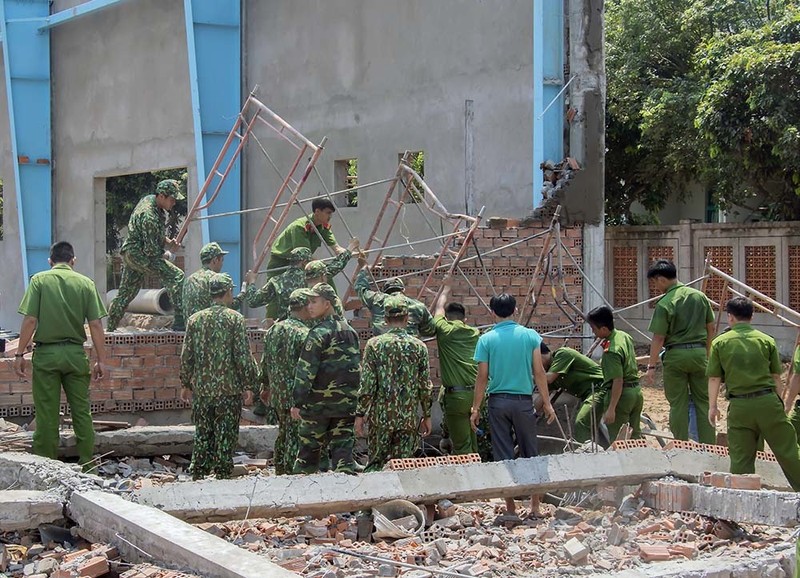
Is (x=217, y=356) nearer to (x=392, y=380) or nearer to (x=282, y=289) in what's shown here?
(x=392, y=380)

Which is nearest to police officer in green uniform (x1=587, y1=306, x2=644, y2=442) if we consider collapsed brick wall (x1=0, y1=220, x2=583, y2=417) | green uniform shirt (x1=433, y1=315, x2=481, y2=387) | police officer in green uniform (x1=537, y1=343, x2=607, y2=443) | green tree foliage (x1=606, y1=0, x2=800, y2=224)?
police officer in green uniform (x1=537, y1=343, x2=607, y2=443)

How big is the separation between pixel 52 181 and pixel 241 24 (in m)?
5.99

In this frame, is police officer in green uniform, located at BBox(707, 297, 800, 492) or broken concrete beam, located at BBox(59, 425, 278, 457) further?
broken concrete beam, located at BBox(59, 425, 278, 457)

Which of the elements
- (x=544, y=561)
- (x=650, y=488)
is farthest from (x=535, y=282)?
(x=544, y=561)

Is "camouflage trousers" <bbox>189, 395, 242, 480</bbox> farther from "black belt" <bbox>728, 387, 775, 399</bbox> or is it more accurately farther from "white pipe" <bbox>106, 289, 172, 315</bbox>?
"white pipe" <bbox>106, 289, 172, 315</bbox>

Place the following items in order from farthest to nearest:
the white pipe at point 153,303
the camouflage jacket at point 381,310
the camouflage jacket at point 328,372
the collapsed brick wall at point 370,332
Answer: the white pipe at point 153,303 → the collapsed brick wall at point 370,332 → the camouflage jacket at point 381,310 → the camouflage jacket at point 328,372

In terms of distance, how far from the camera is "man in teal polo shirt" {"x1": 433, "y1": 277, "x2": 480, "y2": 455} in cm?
878

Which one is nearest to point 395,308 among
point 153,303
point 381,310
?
point 381,310

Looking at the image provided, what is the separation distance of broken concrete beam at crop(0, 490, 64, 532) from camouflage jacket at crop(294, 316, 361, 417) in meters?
1.95

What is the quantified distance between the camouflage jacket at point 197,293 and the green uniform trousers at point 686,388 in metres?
4.02

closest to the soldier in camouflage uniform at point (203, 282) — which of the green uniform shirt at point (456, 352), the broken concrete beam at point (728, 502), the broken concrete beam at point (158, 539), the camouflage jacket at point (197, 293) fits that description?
the camouflage jacket at point (197, 293)

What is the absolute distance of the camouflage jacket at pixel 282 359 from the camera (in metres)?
8.45

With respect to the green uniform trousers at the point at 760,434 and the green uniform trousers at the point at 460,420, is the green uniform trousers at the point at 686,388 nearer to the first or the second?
the green uniform trousers at the point at 760,434

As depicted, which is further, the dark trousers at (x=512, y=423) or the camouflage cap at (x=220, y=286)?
the camouflage cap at (x=220, y=286)
